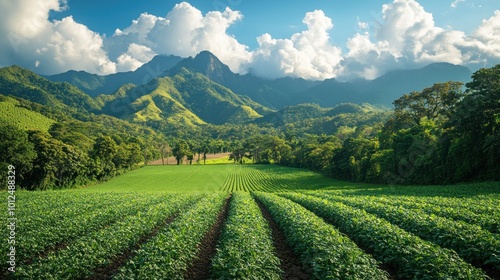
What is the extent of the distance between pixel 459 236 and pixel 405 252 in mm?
3852

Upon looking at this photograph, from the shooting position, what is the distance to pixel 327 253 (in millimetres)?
12867

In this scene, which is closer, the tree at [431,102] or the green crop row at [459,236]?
the green crop row at [459,236]

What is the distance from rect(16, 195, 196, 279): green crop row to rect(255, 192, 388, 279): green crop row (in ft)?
33.2

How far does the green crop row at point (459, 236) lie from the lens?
39.8 feet

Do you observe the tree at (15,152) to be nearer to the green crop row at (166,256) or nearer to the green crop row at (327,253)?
the green crop row at (166,256)

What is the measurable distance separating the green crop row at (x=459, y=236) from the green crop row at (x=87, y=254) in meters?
17.4

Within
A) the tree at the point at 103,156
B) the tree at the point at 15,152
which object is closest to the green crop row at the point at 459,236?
the tree at the point at 15,152

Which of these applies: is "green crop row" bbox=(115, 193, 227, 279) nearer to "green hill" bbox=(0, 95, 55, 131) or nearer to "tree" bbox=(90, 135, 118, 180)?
"tree" bbox=(90, 135, 118, 180)

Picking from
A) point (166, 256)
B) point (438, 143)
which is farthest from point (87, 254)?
point (438, 143)

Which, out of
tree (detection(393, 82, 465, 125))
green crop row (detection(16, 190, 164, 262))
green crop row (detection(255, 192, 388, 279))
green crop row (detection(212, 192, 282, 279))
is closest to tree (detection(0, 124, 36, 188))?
green crop row (detection(16, 190, 164, 262))

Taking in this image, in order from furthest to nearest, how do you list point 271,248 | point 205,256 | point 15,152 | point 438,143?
point 15,152, point 438,143, point 205,256, point 271,248

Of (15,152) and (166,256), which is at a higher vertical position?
(15,152)

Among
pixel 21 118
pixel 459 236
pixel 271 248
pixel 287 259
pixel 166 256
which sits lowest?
pixel 287 259

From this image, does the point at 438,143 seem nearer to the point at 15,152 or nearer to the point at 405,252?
the point at 405,252
